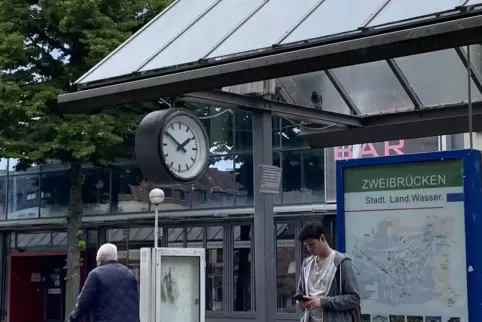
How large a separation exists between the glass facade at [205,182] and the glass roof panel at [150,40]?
33.8ft

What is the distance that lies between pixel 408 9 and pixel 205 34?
189 cm

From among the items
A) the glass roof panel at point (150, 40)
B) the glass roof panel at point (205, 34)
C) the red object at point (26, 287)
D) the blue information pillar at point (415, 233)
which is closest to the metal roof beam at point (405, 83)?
the blue information pillar at point (415, 233)

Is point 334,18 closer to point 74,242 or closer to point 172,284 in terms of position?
point 172,284

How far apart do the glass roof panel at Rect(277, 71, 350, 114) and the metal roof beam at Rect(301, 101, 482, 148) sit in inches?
10.0

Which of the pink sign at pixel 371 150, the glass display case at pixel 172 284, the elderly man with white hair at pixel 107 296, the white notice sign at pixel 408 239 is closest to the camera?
the white notice sign at pixel 408 239

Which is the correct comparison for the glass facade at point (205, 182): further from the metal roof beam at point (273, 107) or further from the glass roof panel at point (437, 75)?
the glass roof panel at point (437, 75)

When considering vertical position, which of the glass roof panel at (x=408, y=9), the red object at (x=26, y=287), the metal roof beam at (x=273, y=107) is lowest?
the red object at (x=26, y=287)

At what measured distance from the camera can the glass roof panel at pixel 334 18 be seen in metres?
5.75

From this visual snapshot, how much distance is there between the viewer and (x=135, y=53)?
730 cm

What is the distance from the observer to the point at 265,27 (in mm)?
6445

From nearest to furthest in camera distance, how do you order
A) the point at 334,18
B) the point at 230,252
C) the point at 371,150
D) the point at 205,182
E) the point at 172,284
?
the point at 334,18 → the point at 172,284 → the point at 371,150 → the point at 230,252 → the point at 205,182

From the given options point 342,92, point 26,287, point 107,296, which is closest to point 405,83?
point 342,92

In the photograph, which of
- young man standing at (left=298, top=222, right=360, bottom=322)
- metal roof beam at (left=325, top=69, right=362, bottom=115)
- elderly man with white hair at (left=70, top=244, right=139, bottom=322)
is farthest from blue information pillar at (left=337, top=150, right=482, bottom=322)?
elderly man with white hair at (left=70, top=244, right=139, bottom=322)

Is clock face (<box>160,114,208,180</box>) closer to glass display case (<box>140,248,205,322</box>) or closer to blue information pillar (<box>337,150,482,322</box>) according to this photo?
blue information pillar (<box>337,150,482,322</box>)
